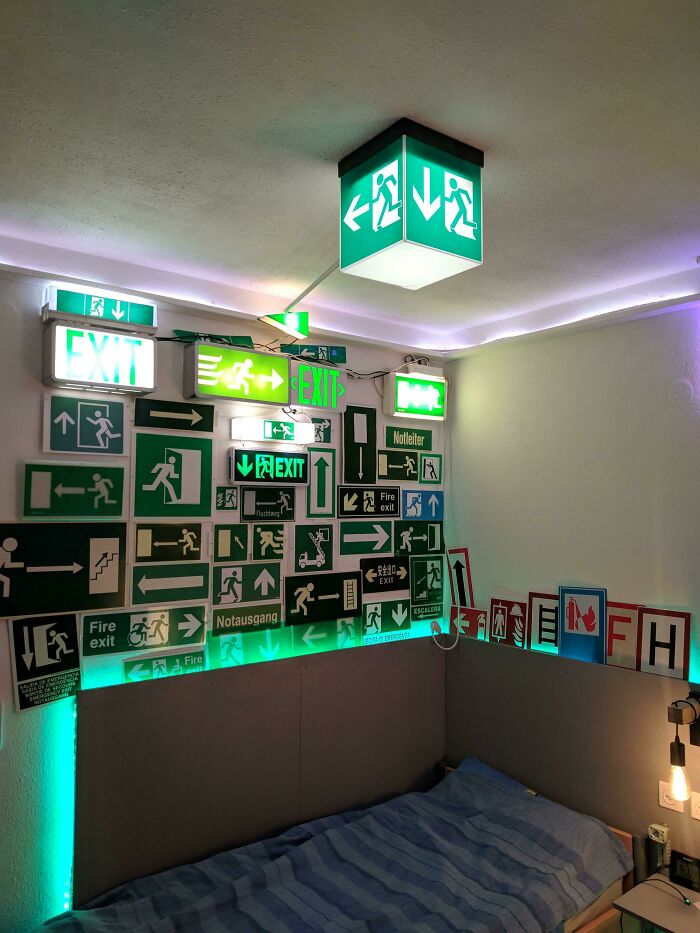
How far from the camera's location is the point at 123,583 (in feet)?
9.15

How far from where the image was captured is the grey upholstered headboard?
2.56m

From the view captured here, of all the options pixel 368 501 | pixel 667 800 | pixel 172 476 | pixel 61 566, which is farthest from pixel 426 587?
pixel 61 566

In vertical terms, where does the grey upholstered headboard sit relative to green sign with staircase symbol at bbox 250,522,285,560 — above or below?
below

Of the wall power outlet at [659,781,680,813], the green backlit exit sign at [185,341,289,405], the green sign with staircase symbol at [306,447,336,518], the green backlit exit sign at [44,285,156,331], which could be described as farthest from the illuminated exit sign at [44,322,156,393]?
the wall power outlet at [659,781,680,813]

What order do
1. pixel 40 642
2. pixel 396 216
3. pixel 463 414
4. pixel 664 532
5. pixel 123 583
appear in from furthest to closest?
pixel 463 414, pixel 664 532, pixel 123 583, pixel 40 642, pixel 396 216

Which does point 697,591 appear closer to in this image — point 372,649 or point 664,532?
point 664,532

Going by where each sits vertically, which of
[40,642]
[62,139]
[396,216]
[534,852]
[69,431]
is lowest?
[534,852]

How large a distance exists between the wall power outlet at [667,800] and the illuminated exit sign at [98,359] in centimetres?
275

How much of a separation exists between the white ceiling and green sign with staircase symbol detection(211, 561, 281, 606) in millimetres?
1291

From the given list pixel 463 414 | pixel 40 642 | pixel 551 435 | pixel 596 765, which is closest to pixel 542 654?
pixel 596 765

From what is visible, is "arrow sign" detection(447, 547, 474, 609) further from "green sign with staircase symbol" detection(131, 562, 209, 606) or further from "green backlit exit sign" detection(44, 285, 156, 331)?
"green backlit exit sign" detection(44, 285, 156, 331)

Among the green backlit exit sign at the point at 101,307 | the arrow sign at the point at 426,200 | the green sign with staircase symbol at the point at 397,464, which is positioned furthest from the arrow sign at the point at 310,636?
the arrow sign at the point at 426,200

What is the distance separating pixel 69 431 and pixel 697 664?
110 inches

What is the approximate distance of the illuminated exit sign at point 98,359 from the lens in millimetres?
2568
